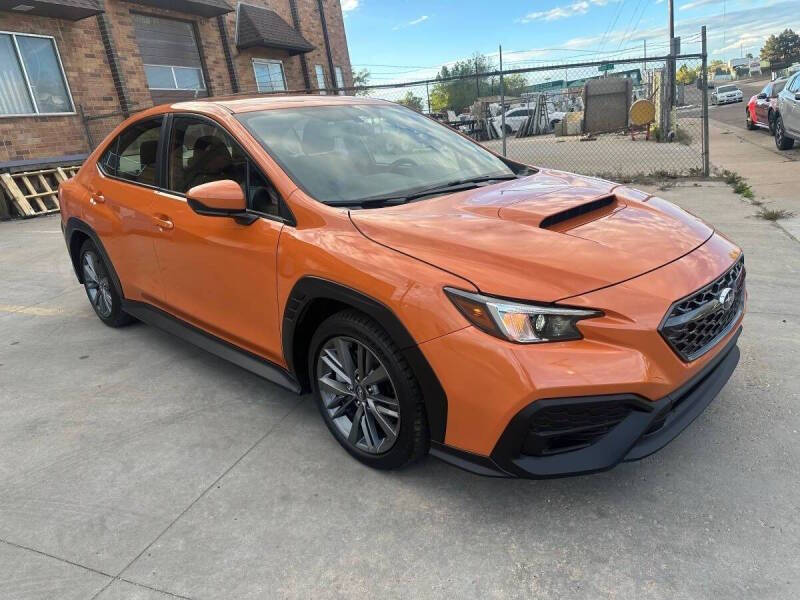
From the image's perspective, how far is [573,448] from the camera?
80.4 inches

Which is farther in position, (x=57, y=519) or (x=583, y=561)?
(x=57, y=519)

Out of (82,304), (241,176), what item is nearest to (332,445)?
(241,176)

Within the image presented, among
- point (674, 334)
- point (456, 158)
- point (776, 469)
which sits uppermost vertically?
point (456, 158)

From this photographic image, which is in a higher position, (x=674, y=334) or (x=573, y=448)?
(x=674, y=334)

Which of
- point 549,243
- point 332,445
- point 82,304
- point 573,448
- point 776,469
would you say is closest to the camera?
point 573,448

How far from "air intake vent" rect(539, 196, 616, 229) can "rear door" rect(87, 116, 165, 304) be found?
92.3 inches

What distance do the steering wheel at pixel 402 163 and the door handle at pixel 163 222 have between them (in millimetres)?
1304

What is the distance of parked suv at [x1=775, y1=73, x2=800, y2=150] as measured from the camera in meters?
11.2

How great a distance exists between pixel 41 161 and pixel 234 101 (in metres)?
10.9

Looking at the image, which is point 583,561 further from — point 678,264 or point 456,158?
point 456,158

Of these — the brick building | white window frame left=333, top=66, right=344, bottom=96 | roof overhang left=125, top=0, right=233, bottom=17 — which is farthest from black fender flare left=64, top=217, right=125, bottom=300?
white window frame left=333, top=66, right=344, bottom=96

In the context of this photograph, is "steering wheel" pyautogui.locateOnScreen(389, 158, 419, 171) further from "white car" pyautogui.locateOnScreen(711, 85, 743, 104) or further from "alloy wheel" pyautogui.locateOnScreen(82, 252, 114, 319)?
"white car" pyautogui.locateOnScreen(711, 85, 743, 104)

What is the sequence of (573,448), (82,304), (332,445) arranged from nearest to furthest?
(573,448)
(332,445)
(82,304)

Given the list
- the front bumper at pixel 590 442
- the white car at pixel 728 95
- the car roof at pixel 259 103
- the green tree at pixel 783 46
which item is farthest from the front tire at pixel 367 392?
the green tree at pixel 783 46
